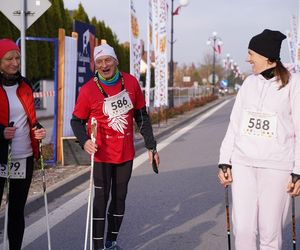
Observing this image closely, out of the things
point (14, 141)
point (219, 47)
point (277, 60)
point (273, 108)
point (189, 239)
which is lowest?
point (189, 239)

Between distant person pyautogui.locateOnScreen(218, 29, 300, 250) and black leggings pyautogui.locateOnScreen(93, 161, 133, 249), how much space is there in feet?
3.84

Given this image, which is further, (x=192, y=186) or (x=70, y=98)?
(x=70, y=98)

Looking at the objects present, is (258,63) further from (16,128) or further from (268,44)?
(16,128)

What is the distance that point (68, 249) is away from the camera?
4867mm

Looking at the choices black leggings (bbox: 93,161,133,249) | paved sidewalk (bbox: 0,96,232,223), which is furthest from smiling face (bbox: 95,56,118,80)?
paved sidewalk (bbox: 0,96,232,223)

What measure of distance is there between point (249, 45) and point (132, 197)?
162 inches

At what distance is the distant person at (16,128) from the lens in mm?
3807

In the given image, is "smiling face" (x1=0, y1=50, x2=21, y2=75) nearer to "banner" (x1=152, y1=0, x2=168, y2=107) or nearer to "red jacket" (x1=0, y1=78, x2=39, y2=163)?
"red jacket" (x1=0, y1=78, x2=39, y2=163)

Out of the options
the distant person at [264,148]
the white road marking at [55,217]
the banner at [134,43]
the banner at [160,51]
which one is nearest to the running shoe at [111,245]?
the white road marking at [55,217]

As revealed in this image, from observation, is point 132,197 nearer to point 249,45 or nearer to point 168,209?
point 168,209

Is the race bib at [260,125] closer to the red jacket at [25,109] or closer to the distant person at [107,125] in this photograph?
the distant person at [107,125]

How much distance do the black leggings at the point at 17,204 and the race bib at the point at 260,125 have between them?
5.79ft

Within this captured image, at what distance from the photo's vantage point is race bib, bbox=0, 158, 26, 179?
3918mm

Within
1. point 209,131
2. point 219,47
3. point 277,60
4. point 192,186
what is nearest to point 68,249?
point 277,60
